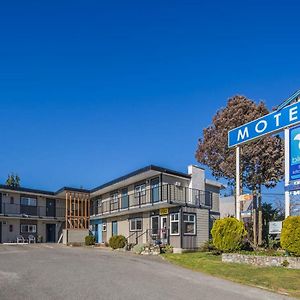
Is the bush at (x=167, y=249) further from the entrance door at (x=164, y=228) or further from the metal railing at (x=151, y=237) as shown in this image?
the entrance door at (x=164, y=228)

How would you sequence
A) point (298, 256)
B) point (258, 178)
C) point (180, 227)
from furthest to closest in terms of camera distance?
1. point (258, 178)
2. point (180, 227)
3. point (298, 256)

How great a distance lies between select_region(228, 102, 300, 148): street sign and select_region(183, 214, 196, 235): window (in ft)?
28.4

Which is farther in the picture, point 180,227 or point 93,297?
point 180,227

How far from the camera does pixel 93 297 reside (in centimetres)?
1046

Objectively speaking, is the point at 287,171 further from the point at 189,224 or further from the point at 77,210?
the point at 77,210

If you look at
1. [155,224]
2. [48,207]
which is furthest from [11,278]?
[48,207]

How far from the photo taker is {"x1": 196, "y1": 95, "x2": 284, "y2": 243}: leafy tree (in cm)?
3319

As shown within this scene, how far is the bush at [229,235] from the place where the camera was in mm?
19984

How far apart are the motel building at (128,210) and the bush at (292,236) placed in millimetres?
12295

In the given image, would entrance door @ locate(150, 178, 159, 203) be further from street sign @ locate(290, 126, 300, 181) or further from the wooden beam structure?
street sign @ locate(290, 126, 300, 181)

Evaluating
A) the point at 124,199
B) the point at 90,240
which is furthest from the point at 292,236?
the point at 90,240

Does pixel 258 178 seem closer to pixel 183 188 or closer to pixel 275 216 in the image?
pixel 275 216

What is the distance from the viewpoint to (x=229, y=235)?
20078 mm

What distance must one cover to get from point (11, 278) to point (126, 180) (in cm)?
2162
